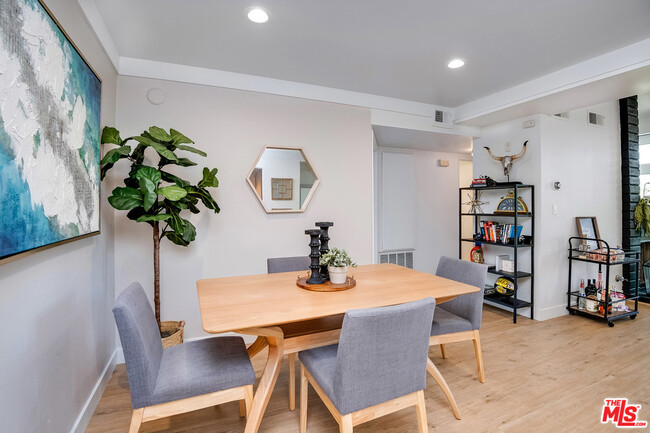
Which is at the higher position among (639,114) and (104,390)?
(639,114)

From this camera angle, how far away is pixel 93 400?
74.8 inches

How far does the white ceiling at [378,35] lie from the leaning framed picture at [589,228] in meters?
1.89

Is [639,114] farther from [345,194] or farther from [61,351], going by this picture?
[61,351]

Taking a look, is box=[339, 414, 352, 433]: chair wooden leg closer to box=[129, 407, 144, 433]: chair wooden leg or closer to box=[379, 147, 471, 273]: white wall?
box=[129, 407, 144, 433]: chair wooden leg

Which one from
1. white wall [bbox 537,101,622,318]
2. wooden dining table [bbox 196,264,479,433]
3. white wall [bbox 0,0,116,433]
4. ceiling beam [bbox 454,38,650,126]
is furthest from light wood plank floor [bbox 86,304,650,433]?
ceiling beam [bbox 454,38,650,126]

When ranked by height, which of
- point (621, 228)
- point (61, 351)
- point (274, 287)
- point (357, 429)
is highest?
point (621, 228)

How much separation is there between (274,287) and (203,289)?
400 mm

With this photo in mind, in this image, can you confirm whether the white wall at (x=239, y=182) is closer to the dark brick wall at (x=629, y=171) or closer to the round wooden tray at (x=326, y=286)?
the round wooden tray at (x=326, y=286)

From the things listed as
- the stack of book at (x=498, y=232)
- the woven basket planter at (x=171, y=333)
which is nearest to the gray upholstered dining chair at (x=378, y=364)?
the woven basket planter at (x=171, y=333)

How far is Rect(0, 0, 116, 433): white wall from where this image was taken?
112 centimetres

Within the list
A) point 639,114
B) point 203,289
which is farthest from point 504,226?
point 203,289

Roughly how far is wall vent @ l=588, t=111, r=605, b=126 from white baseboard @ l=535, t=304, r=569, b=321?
2.26 meters

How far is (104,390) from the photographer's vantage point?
6.98ft

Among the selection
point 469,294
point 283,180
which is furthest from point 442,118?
point 469,294
